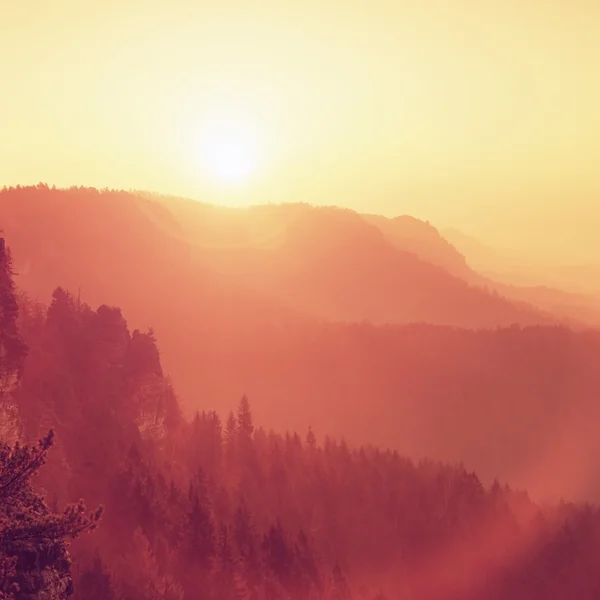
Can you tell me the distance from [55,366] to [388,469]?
89087mm

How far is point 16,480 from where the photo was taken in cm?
1811

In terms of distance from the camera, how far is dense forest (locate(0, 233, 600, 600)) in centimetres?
4356

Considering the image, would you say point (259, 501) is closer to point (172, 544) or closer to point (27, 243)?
point (172, 544)

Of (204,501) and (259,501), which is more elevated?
(204,501)

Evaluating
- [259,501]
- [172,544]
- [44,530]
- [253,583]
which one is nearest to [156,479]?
[172,544]

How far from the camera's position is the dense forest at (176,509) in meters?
43.6

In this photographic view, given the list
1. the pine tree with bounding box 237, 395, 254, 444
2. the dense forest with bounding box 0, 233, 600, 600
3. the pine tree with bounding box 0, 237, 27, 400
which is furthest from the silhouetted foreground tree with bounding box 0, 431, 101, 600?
the pine tree with bounding box 237, 395, 254, 444

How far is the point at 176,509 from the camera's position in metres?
63.8

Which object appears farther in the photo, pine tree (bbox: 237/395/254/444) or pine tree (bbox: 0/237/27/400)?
pine tree (bbox: 237/395/254/444)

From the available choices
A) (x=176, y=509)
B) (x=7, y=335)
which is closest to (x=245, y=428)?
(x=176, y=509)

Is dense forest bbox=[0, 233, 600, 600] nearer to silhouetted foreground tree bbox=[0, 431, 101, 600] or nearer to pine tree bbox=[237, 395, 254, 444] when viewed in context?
silhouetted foreground tree bbox=[0, 431, 101, 600]

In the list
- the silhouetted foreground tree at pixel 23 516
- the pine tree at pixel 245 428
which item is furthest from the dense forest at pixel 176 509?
the pine tree at pixel 245 428

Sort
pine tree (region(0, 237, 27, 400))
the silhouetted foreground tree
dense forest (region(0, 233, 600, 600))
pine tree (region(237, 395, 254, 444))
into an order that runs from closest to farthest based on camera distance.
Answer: the silhouetted foreground tree
dense forest (region(0, 233, 600, 600))
pine tree (region(0, 237, 27, 400))
pine tree (region(237, 395, 254, 444))

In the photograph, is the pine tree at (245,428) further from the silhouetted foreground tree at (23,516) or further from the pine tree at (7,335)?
the silhouetted foreground tree at (23,516)
